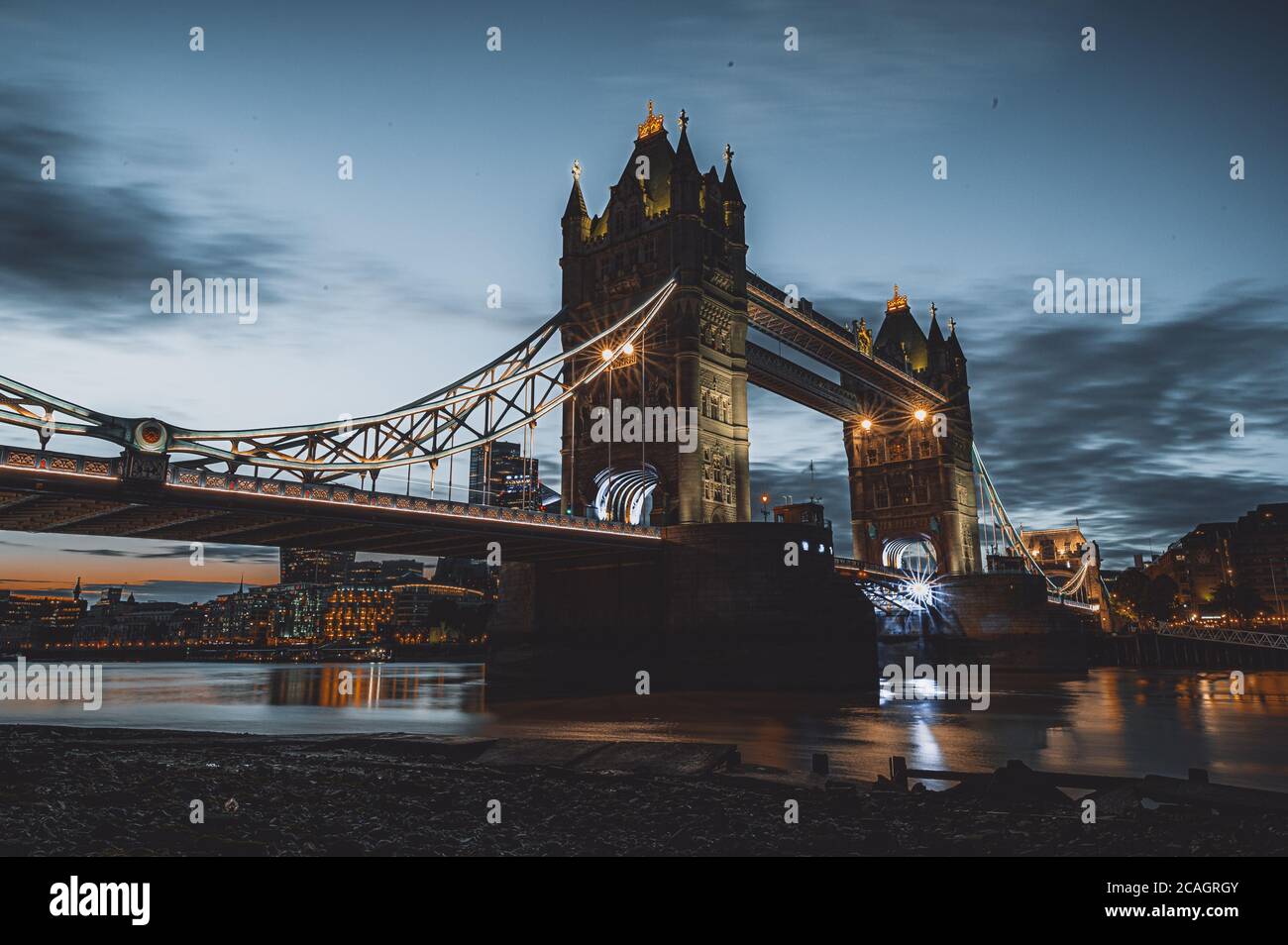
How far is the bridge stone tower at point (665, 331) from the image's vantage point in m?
47.9

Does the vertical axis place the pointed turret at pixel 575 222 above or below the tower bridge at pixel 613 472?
above

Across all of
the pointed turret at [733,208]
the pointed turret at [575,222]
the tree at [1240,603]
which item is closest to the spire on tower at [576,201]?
the pointed turret at [575,222]

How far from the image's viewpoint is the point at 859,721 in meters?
29.8

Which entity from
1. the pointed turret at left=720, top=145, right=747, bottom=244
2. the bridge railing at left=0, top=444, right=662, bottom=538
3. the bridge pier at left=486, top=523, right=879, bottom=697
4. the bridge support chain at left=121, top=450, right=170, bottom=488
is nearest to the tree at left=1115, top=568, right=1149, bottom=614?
the pointed turret at left=720, top=145, right=747, bottom=244

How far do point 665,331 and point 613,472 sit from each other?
28.4 ft

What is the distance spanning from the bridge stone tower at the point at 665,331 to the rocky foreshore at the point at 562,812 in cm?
3096

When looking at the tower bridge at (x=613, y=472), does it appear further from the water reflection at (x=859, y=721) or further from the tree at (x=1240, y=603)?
the tree at (x=1240, y=603)

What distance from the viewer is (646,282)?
5016 centimetres

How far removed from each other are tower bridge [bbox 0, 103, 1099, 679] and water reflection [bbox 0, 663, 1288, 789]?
17.0 feet

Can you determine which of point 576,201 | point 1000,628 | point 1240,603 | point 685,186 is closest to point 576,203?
point 576,201

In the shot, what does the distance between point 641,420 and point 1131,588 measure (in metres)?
133

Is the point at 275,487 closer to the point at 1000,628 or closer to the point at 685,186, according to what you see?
the point at 685,186
